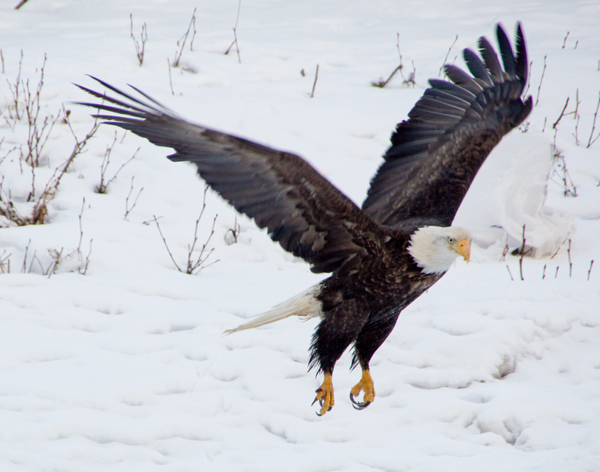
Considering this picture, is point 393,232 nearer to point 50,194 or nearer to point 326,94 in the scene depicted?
point 50,194

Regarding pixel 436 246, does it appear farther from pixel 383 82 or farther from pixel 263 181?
pixel 383 82

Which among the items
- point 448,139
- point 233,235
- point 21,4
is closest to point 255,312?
point 233,235

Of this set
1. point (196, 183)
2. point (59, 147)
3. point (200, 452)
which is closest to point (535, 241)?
point (196, 183)

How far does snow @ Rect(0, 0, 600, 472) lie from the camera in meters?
3.27

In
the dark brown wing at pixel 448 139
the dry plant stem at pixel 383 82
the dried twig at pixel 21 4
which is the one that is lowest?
the dark brown wing at pixel 448 139

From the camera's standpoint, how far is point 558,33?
9.39 meters

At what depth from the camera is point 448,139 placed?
340 centimetres

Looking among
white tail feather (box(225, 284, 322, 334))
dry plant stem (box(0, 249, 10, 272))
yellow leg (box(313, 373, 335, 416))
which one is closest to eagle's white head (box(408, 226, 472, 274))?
white tail feather (box(225, 284, 322, 334))

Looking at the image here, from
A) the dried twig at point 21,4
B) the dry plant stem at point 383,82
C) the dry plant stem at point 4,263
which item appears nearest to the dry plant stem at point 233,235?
the dry plant stem at point 4,263

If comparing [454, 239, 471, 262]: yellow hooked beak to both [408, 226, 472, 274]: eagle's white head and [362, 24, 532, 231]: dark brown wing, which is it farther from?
[362, 24, 532, 231]: dark brown wing

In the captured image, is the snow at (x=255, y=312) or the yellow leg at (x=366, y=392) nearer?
the yellow leg at (x=366, y=392)

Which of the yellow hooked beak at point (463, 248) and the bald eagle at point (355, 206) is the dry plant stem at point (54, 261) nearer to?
the bald eagle at point (355, 206)

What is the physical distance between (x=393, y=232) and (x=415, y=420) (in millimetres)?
1360

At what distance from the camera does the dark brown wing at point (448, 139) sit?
318 centimetres
